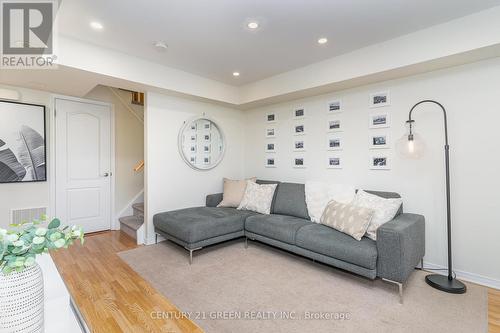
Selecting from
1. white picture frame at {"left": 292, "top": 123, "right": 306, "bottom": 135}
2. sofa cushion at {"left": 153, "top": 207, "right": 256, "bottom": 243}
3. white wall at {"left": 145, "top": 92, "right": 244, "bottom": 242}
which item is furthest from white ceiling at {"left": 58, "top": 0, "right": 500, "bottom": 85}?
sofa cushion at {"left": 153, "top": 207, "right": 256, "bottom": 243}

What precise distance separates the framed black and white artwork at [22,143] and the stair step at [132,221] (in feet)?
4.16

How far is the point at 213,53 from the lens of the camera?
302cm

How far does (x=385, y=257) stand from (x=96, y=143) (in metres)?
4.34

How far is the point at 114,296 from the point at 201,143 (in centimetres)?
258

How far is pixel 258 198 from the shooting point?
3.69 metres

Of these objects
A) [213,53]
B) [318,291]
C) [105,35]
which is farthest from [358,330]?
[105,35]

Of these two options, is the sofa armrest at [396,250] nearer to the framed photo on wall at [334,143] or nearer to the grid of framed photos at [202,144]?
the framed photo on wall at [334,143]

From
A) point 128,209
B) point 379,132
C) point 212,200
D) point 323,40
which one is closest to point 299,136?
point 379,132

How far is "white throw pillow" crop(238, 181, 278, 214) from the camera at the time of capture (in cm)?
361

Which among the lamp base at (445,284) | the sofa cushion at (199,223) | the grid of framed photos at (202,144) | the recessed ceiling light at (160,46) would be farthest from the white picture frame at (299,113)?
the lamp base at (445,284)

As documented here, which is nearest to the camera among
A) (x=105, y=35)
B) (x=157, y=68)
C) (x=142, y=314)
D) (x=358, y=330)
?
(x=358, y=330)

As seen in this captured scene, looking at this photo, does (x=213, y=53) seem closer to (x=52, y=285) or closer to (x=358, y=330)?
(x=52, y=285)

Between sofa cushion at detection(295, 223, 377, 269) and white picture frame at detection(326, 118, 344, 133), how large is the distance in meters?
1.39

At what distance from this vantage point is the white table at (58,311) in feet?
3.93
